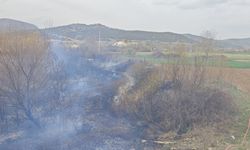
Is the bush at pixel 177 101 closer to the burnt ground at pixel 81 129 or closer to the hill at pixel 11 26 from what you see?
the burnt ground at pixel 81 129

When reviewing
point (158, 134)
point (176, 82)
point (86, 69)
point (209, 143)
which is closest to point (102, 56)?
point (86, 69)

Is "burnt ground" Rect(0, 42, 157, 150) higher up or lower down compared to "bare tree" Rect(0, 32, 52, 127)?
lower down

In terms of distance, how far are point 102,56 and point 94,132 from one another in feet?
67.2

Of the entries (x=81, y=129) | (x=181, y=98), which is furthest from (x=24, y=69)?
(x=181, y=98)

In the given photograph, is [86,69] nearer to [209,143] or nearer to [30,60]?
[30,60]

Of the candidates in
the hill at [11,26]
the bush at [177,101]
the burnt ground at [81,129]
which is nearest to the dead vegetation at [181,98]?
the bush at [177,101]

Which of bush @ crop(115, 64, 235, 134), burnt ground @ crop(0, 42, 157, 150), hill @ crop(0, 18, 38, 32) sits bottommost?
burnt ground @ crop(0, 42, 157, 150)

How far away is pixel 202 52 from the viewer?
65.7 feet

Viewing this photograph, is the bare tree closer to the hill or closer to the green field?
the hill

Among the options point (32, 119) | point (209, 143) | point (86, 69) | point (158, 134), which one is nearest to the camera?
point (209, 143)

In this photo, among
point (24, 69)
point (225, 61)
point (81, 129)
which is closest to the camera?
point (24, 69)

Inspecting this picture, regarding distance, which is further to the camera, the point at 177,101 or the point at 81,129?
the point at 177,101

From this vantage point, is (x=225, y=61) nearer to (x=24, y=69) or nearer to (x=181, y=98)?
(x=181, y=98)

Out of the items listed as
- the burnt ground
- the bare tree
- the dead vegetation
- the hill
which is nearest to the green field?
the dead vegetation
